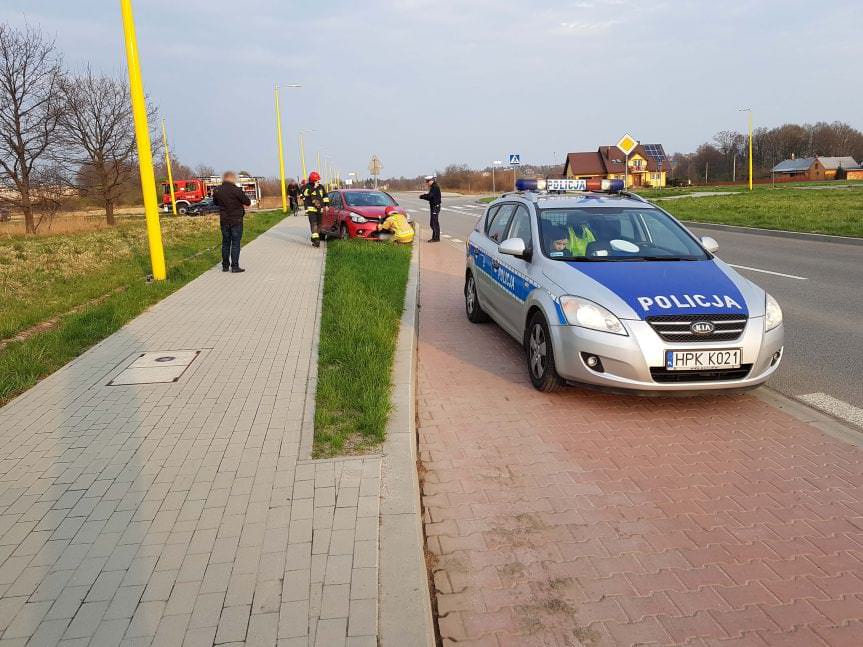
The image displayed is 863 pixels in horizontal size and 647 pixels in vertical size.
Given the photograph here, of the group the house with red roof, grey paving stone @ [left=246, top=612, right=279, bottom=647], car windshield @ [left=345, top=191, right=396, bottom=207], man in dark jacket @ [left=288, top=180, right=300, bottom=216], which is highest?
the house with red roof

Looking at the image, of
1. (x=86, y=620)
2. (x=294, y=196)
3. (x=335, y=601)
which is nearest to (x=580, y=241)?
(x=335, y=601)

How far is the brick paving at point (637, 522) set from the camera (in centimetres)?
275

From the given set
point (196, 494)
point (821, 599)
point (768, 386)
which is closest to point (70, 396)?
point (196, 494)

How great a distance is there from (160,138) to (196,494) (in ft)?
134

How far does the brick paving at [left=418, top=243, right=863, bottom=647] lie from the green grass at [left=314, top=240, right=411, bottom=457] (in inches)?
17.1

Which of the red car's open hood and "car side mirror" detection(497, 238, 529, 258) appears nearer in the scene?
"car side mirror" detection(497, 238, 529, 258)

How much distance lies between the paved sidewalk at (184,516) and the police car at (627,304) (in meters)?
1.91

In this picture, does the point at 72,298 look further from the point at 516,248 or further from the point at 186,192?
the point at 186,192

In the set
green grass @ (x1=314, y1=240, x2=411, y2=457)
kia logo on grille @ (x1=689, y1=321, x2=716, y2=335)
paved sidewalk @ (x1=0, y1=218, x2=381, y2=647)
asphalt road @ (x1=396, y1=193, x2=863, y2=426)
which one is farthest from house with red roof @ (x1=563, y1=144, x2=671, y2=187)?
paved sidewalk @ (x1=0, y1=218, x2=381, y2=647)

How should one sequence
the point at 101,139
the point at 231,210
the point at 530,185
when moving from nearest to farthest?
the point at 530,185 → the point at 231,210 → the point at 101,139

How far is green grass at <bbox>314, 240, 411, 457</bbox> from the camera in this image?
444 cm

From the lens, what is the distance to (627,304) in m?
4.87

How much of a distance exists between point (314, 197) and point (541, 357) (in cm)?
1255

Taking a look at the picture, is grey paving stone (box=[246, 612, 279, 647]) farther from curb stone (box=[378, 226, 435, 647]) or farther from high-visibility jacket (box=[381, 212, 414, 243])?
high-visibility jacket (box=[381, 212, 414, 243])
